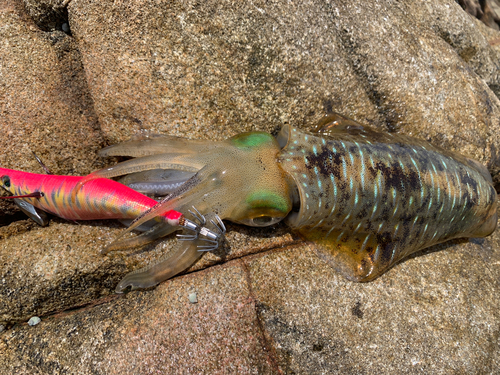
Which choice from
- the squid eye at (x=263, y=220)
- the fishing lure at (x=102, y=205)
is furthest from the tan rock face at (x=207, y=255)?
the squid eye at (x=263, y=220)

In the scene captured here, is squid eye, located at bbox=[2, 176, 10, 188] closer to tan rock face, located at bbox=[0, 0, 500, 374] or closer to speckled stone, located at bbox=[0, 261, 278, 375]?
tan rock face, located at bbox=[0, 0, 500, 374]

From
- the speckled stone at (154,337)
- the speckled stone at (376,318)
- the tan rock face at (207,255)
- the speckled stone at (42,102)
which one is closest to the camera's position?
the speckled stone at (154,337)

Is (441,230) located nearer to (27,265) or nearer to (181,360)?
(181,360)

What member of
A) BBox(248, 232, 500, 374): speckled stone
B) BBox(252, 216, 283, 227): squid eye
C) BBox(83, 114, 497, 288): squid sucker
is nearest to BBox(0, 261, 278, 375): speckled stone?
BBox(248, 232, 500, 374): speckled stone

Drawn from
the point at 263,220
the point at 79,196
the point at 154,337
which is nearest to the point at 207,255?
the point at 263,220

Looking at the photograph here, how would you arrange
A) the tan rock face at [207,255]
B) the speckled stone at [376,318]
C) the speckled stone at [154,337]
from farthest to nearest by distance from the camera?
the speckled stone at [376,318]
the tan rock face at [207,255]
the speckled stone at [154,337]

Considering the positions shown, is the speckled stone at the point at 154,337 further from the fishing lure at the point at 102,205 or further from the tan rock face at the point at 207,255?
the fishing lure at the point at 102,205

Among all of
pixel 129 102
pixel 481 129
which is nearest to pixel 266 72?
pixel 129 102
